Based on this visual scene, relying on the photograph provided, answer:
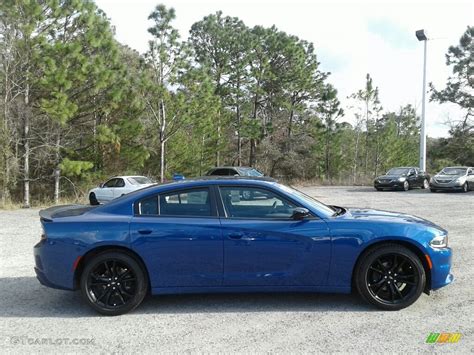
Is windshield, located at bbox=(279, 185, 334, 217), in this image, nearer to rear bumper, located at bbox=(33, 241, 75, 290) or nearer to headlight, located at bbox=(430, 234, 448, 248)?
headlight, located at bbox=(430, 234, 448, 248)

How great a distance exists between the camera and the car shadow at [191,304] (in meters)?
4.52

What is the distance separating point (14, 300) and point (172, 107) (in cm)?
1989

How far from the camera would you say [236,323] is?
4152 millimetres

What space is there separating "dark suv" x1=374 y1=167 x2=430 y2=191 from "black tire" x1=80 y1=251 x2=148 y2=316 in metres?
23.4

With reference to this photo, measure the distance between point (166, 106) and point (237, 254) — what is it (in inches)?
819

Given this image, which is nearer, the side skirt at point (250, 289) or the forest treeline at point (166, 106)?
the side skirt at point (250, 289)

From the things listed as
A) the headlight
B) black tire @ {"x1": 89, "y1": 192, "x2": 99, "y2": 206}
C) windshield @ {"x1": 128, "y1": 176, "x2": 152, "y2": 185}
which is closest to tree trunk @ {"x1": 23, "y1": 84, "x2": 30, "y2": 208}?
black tire @ {"x1": 89, "y1": 192, "x2": 99, "y2": 206}

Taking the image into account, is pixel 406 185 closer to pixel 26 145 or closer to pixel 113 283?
pixel 26 145

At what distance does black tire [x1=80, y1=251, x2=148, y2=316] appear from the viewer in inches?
174

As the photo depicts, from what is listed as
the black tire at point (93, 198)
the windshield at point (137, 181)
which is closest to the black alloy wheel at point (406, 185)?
the windshield at point (137, 181)

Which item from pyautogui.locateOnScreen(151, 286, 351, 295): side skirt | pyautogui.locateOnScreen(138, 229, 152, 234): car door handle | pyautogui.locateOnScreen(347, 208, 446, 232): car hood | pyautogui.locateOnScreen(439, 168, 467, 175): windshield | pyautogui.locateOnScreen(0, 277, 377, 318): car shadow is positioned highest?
pyautogui.locateOnScreen(439, 168, 467, 175): windshield

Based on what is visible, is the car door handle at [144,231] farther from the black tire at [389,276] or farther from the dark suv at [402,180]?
the dark suv at [402,180]

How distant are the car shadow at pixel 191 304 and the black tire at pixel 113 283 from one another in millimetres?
173

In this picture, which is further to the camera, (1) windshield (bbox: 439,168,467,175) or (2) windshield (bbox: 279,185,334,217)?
(1) windshield (bbox: 439,168,467,175)
